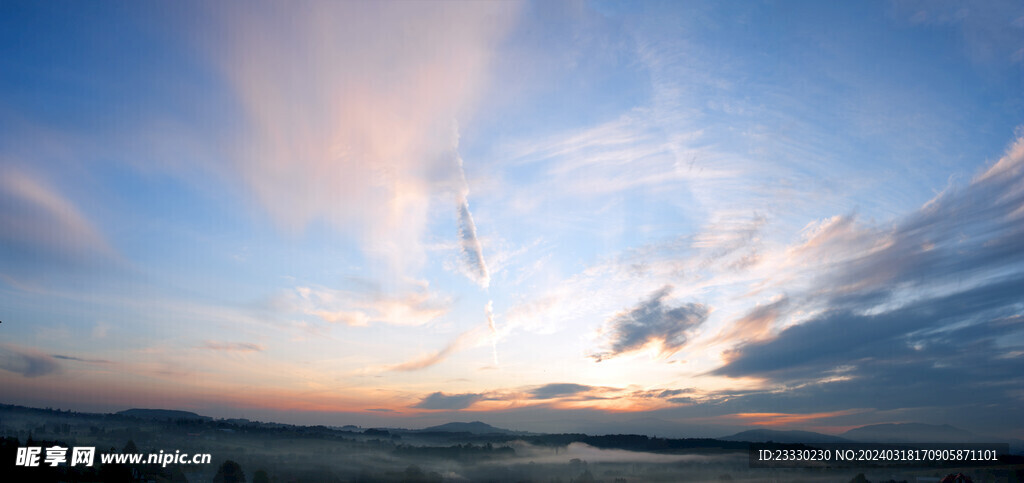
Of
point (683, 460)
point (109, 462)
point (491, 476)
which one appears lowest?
point (491, 476)

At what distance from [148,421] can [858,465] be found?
268 meters

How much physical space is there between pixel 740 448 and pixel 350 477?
468ft

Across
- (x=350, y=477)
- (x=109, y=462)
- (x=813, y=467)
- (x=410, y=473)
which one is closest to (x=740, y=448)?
(x=813, y=467)

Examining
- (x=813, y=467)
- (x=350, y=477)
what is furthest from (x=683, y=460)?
(x=350, y=477)

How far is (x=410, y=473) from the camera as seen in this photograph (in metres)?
158

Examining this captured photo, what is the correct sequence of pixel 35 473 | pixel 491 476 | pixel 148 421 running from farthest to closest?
pixel 148 421 < pixel 491 476 < pixel 35 473

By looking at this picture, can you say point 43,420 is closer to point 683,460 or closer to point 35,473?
point 35,473

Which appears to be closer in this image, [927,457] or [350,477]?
[927,457]

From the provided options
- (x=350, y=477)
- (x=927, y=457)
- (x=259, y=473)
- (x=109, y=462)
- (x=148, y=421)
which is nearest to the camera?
(x=109, y=462)

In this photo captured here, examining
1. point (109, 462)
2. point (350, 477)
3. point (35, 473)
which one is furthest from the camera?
point (350, 477)

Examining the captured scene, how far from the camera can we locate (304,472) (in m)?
142

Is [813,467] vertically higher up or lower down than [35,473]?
lower down

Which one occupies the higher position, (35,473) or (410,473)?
(35,473)

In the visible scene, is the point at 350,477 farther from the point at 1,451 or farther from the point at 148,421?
the point at 148,421
